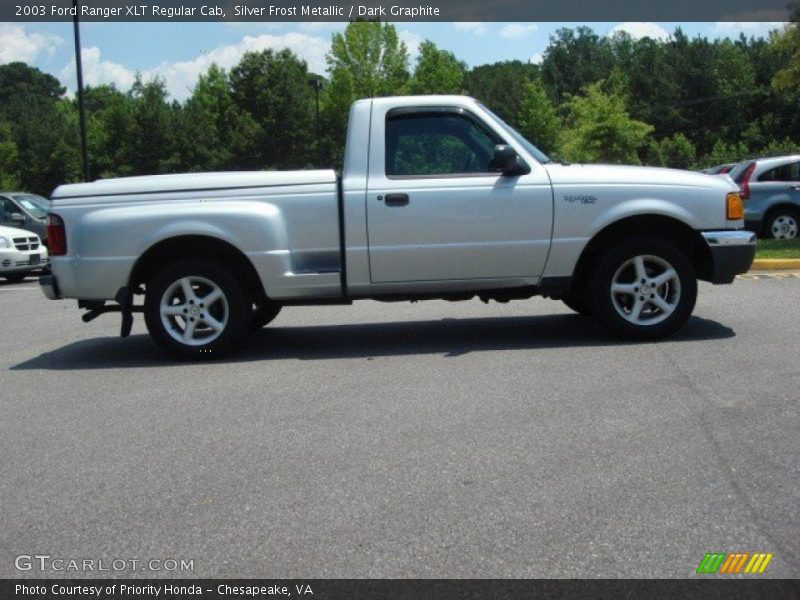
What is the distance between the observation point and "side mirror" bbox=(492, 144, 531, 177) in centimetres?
742

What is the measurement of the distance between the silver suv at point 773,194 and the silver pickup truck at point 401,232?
32.8 ft

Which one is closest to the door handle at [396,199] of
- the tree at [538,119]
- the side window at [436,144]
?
the side window at [436,144]

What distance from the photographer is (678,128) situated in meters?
79.0

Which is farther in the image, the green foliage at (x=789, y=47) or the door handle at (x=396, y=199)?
the green foliage at (x=789, y=47)

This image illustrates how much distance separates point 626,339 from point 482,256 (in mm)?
1371

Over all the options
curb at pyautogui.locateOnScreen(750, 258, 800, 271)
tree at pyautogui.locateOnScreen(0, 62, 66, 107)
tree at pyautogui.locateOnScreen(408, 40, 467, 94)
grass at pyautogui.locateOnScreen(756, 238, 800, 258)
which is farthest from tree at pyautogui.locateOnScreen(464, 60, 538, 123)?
tree at pyautogui.locateOnScreen(0, 62, 66, 107)

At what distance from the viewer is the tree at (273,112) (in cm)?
6675

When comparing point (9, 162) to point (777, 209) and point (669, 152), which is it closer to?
point (669, 152)

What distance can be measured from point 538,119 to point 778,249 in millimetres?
52115

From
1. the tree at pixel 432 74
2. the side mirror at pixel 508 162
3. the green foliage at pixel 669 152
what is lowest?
the side mirror at pixel 508 162

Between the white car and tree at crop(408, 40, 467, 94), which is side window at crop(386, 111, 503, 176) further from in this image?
tree at crop(408, 40, 467, 94)

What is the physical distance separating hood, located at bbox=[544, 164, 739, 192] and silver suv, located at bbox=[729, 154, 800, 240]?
991cm

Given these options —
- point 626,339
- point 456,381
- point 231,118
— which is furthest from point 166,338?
point 231,118
